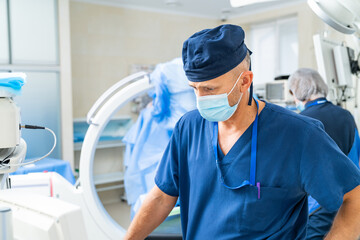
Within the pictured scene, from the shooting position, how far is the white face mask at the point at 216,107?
1.16 m

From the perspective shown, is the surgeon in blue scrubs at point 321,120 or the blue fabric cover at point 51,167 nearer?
the surgeon in blue scrubs at point 321,120

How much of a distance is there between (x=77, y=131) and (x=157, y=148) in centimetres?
211

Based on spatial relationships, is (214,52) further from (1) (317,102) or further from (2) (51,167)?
(2) (51,167)

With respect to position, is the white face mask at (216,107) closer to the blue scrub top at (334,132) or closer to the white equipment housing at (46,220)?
the white equipment housing at (46,220)

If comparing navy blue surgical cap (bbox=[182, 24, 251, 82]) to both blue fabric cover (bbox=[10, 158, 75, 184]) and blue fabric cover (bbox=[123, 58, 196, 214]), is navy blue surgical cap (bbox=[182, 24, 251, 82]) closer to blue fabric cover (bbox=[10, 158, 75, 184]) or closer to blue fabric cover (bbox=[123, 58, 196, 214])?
blue fabric cover (bbox=[123, 58, 196, 214])

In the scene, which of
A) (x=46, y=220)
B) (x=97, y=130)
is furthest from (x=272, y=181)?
(x=97, y=130)

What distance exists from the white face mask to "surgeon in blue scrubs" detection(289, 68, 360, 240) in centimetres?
93

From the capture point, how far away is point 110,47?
496cm

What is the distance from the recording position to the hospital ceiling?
4895mm

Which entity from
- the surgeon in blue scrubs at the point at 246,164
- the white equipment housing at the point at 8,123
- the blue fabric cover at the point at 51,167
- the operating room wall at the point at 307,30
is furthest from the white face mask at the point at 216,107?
the operating room wall at the point at 307,30

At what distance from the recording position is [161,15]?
539 cm

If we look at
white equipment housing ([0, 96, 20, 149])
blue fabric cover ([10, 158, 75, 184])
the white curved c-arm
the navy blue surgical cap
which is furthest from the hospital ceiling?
white equipment housing ([0, 96, 20, 149])

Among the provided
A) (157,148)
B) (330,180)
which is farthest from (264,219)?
(157,148)

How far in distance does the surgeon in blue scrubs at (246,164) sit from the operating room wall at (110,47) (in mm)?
3707
